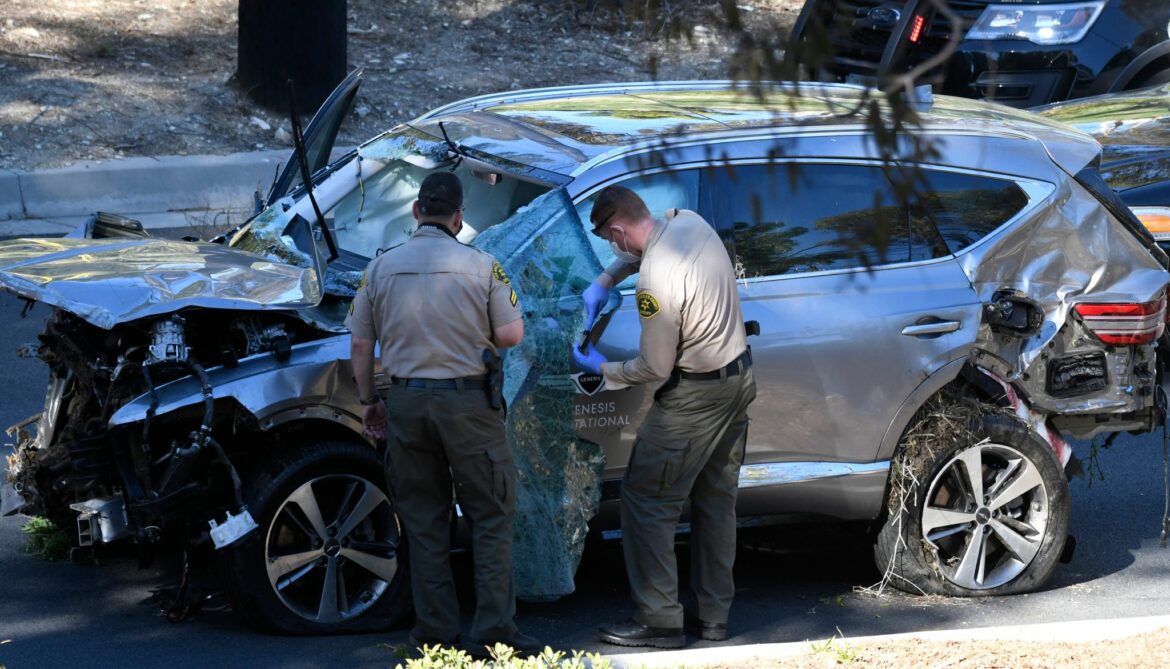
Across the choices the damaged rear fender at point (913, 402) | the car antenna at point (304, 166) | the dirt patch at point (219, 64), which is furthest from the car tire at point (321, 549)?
the dirt patch at point (219, 64)

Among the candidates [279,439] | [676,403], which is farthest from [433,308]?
[676,403]

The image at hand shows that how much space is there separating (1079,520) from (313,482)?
3.86 metres

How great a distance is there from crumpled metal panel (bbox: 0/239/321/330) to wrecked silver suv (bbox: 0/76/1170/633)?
0.05 feet

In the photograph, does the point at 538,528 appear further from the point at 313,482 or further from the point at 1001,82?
the point at 1001,82

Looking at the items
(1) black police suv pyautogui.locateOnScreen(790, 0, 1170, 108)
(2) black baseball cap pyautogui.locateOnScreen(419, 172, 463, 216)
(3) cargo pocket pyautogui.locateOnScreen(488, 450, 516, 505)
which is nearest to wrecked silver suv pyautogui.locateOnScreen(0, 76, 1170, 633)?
(3) cargo pocket pyautogui.locateOnScreen(488, 450, 516, 505)

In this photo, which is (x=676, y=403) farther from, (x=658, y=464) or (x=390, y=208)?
(x=390, y=208)

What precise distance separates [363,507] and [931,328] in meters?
2.31

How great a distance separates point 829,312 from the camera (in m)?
5.47

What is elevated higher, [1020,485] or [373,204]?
[373,204]

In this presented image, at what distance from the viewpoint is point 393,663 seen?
4.97 metres

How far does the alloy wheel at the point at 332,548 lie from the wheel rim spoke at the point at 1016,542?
246 cm

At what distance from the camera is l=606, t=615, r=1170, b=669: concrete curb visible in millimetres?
4562

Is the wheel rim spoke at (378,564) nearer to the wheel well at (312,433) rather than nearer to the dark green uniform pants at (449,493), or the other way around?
the dark green uniform pants at (449,493)

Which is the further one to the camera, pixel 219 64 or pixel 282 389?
pixel 219 64
